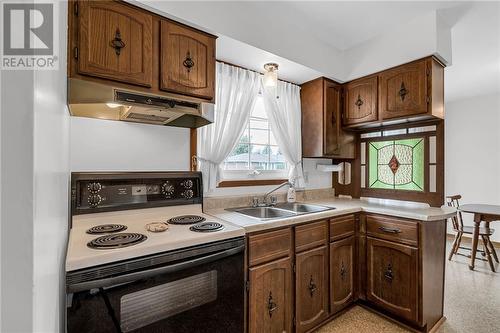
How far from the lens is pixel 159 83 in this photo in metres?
1.44

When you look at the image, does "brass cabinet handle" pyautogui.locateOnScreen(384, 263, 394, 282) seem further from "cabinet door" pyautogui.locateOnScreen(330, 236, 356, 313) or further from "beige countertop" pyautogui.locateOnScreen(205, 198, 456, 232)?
"beige countertop" pyautogui.locateOnScreen(205, 198, 456, 232)

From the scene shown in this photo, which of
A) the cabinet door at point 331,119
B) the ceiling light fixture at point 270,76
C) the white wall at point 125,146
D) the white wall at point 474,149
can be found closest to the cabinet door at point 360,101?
the cabinet door at point 331,119

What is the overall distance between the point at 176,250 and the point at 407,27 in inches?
102

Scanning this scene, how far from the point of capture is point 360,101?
2.49m

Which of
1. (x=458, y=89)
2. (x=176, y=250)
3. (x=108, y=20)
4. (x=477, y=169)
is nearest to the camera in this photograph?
(x=176, y=250)

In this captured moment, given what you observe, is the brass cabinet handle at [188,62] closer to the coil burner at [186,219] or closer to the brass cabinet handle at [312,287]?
the coil burner at [186,219]

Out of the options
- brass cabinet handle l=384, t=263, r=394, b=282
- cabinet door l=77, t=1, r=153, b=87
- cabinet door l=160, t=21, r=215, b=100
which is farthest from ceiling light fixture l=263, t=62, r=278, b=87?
brass cabinet handle l=384, t=263, r=394, b=282

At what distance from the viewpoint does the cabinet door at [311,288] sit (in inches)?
68.7

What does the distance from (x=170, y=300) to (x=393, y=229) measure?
178cm

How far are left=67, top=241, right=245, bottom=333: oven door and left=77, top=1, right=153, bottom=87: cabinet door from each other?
103 centimetres

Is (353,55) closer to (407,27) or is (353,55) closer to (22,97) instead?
(407,27)

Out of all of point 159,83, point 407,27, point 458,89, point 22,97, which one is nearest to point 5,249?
point 22,97

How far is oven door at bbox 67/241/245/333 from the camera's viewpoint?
3.00 feet

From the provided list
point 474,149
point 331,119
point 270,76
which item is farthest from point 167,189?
Answer: point 474,149
